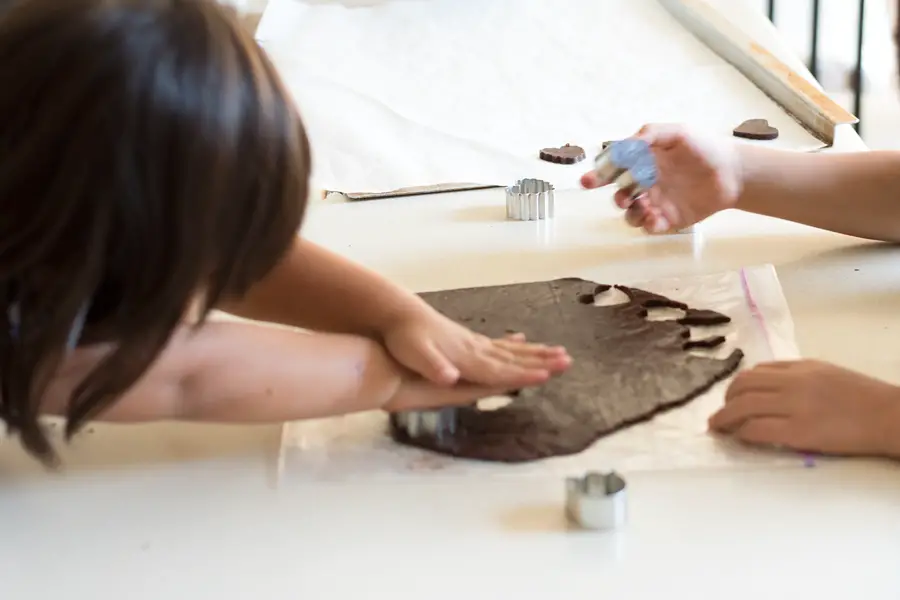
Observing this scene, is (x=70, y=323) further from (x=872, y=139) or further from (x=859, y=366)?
(x=872, y=139)

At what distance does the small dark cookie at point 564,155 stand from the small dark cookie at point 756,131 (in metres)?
0.19

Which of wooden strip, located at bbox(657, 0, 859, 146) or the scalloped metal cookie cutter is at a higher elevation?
wooden strip, located at bbox(657, 0, 859, 146)

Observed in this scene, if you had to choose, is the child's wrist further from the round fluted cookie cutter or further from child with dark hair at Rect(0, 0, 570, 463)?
the round fluted cookie cutter

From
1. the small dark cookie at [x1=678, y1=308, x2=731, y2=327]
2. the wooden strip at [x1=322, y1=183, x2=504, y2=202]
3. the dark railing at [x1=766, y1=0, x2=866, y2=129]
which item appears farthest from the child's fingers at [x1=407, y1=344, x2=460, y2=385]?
the dark railing at [x1=766, y1=0, x2=866, y2=129]

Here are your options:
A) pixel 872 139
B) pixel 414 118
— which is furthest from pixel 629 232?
pixel 872 139

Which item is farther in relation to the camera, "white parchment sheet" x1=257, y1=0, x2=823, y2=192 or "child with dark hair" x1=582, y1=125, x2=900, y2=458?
"white parchment sheet" x1=257, y1=0, x2=823, y2=192

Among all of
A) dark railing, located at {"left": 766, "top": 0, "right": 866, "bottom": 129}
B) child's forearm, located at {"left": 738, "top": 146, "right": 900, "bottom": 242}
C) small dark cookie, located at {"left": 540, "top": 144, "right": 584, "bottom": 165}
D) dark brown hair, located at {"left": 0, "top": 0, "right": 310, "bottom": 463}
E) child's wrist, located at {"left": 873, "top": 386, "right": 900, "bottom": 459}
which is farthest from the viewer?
dark railing, located at {"left": 766, "top": 0, "right": 866, "bottom": 129}

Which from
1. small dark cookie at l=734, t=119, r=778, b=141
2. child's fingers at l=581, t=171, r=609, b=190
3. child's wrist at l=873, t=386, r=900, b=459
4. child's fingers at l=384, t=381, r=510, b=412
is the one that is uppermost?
child's wrist at l=873, t=386, r=900, b=459

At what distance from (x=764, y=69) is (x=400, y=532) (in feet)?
3.41

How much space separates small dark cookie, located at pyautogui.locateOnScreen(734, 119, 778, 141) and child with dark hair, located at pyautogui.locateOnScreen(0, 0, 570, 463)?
0.79m

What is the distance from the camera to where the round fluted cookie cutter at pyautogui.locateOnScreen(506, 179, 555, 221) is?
3.39 feet

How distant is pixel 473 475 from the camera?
607 millimetres

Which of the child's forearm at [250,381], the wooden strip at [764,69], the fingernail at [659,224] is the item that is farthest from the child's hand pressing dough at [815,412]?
the wooden strip at [764,69]

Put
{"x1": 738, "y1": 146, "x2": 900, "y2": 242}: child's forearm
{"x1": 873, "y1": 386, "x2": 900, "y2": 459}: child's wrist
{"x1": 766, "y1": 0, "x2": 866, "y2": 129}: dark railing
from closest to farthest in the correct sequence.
A: {"x1": 873, "y1": 386, "x2": 900, "y2": 459}: child's wrist → {"x1": 738, "y1": 146, "x2": 900, "y2": 242}: child's forearm → {"x1": 766, "y1": 0, "x2": 866, "y2": 129}: dark railing
